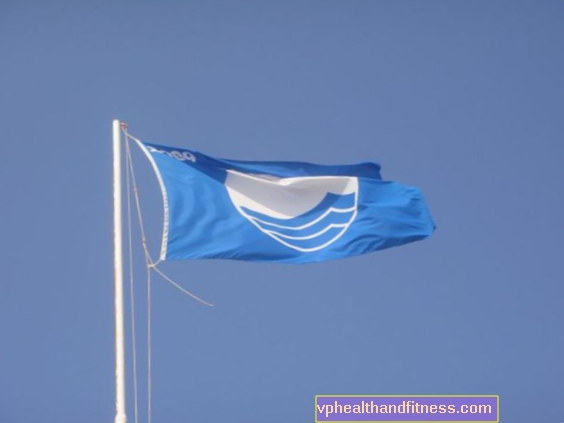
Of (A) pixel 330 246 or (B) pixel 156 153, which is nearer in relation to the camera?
(B) pixel 156 153

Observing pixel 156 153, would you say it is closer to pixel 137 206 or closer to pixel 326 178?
pixel 137 206

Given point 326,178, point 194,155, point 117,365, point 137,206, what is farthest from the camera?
point 326,178

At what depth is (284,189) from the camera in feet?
68.7

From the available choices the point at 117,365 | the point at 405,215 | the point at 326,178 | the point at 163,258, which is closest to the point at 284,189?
the point at 326,178

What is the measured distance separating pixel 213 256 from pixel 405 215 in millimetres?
4422

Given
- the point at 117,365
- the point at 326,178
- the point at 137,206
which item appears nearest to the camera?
the point at 117,365

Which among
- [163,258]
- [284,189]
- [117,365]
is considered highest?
[284,189]

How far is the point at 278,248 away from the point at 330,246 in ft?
3.49

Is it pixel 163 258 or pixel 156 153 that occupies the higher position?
pixel 156 153

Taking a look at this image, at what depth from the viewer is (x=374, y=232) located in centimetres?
2083

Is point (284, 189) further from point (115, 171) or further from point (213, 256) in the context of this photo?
point (115, 171)

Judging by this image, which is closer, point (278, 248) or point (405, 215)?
point (278, 248)

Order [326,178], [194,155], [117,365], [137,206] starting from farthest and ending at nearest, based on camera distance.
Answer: [326,178]
[194,155]
[137,206]
[117,365]

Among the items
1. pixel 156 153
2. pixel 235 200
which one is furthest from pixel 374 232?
pixel 156 153
